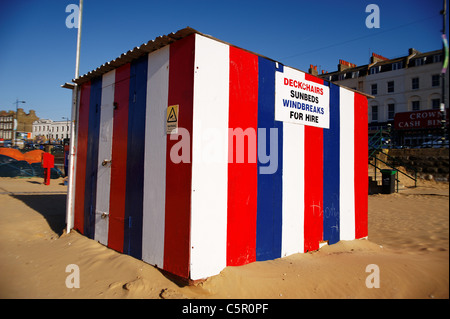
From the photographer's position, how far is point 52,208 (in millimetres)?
8680

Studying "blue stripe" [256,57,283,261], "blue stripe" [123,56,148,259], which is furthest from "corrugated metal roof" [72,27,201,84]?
"blue stripe" [256,57,283,261]

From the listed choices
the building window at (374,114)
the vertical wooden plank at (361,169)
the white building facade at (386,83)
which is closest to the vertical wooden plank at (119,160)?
the white building facade at (386,83)

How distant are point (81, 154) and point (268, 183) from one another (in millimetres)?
4209

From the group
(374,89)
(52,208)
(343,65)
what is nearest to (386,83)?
(374,89)

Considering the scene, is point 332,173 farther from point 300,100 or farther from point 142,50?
point 142,50

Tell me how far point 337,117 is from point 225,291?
151 inches

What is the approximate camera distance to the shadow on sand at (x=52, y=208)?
6.82 metres

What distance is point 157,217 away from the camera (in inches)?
154

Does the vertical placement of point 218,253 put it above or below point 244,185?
below

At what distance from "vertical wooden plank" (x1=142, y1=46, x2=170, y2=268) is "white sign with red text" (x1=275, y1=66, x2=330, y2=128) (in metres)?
1.73

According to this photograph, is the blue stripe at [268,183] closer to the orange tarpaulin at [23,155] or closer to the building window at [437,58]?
the building window at [437,58]

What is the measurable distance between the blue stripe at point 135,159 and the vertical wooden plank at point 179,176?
72 cm
